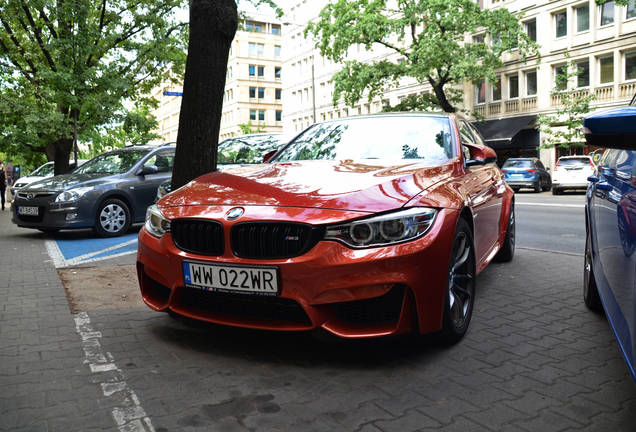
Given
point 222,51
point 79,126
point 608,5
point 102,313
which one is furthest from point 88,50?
point 608,5

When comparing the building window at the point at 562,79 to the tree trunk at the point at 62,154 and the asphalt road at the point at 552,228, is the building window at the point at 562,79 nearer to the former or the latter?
the asphalt road at the point at 552,228

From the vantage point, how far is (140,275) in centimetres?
411

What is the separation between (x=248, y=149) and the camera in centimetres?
1152

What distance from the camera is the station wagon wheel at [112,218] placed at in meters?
10.6

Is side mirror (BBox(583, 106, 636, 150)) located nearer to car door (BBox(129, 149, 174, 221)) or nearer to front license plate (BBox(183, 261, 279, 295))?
front license plate (BBox(183, 261, 279, 295))

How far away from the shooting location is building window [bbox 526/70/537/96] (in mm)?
37062

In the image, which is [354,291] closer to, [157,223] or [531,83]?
[157,223]

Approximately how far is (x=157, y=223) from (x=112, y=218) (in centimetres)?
727

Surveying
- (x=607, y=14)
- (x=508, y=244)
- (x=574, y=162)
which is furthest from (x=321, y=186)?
(x=607, y=14)

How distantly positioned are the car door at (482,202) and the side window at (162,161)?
23.5 ft

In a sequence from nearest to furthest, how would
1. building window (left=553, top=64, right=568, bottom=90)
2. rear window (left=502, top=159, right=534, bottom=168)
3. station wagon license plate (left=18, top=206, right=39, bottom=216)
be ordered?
1. station wagon license plate (left=18, top=206, right=39, bottom=216)
2. rear window (left=502, top=159, right=534, bottom=168)
3. building window (left=553, top=64, right=568, bottom=90)

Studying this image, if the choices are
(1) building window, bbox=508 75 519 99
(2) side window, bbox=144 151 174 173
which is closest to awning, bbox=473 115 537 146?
(1) building window, bbox=508 75 519 99

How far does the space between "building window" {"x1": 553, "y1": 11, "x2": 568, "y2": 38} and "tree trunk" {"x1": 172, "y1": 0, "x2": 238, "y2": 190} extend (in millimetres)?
33006

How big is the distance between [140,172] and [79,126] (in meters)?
10.7
